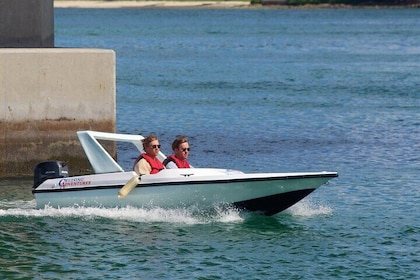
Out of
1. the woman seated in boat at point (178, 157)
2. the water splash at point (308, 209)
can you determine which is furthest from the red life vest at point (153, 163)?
the water splash at point (308, 209)

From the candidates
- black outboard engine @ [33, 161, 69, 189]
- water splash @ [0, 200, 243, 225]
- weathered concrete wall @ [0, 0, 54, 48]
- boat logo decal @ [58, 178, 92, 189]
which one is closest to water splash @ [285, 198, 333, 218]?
water splash @ [0, 200, 243, 225]

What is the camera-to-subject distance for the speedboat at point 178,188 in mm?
19422

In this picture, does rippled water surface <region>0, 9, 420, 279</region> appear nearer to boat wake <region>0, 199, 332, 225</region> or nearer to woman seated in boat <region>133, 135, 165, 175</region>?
boat wake <region>0, 199, 332, 225</region>

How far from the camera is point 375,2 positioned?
191 m

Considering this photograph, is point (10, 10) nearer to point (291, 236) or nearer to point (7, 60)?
point (7, 60)

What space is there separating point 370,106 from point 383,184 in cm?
1822

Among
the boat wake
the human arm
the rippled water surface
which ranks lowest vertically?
the rippled water surface

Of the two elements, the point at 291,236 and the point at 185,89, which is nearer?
the point at 291,236

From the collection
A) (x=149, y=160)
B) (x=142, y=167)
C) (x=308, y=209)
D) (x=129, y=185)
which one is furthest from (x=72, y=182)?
(x=308, y=209)

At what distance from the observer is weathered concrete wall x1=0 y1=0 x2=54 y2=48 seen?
25.0 metres

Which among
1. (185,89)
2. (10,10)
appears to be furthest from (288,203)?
(185,89)

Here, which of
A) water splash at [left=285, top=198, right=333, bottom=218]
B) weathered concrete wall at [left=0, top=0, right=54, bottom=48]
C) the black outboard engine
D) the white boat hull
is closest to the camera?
the white boat hull

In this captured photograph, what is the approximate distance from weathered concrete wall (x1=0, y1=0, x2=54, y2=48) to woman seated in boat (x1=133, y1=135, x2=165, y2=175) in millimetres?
6410

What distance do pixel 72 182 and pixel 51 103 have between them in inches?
171
